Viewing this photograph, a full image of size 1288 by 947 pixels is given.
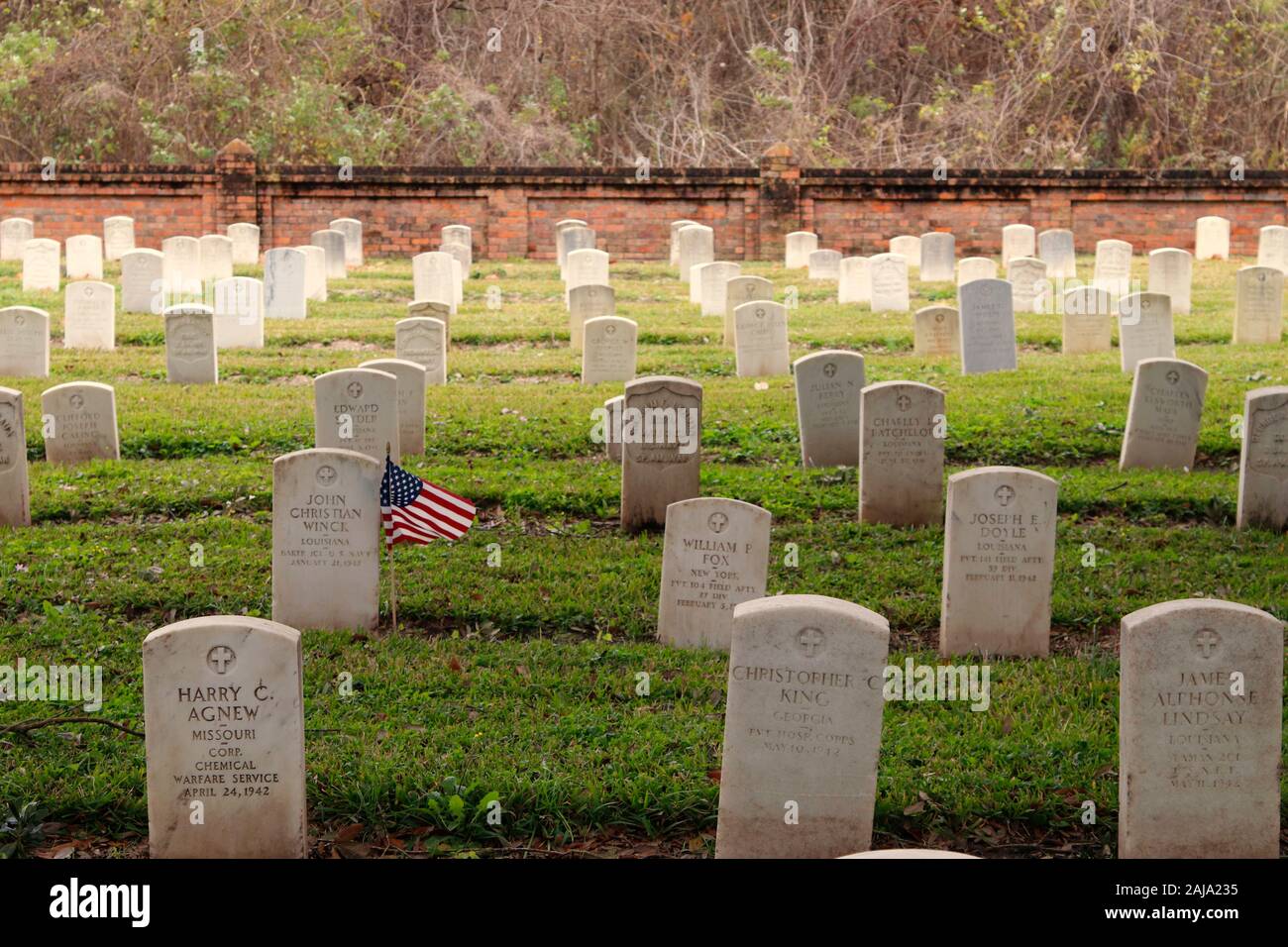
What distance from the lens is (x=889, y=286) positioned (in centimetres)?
2061

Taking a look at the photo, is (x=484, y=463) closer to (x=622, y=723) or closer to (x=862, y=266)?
(x=622, y=723)

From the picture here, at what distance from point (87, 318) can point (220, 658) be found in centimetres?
1299

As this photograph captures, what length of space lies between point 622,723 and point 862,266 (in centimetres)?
1547

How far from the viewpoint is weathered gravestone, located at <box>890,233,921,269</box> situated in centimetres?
2562

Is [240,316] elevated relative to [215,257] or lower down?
lower down

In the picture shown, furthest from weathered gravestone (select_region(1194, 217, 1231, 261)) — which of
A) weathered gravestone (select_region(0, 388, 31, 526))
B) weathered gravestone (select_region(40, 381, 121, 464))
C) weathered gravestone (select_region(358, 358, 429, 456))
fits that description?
weathered gravestone (select_region(0, 388, 31, 526))

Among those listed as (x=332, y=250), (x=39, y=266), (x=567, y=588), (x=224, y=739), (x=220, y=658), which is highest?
(x=332, y=250)

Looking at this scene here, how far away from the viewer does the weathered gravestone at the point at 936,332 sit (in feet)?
55.8

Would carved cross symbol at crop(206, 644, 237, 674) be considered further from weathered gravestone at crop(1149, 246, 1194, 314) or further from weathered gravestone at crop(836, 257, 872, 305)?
weathered gravestone at crop(1149, 246, 1194, 314)

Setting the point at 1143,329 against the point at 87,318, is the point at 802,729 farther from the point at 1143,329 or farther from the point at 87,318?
the point at 87,318

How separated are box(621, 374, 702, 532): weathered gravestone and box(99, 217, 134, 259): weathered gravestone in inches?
723

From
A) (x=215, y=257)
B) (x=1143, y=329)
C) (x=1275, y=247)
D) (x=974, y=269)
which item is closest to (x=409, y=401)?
(x=1143, y=329)
